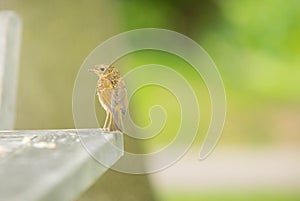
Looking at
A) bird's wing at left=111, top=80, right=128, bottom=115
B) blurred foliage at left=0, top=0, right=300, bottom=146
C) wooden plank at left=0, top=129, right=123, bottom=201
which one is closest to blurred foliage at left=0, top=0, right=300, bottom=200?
blurred foliage at left=0, top=0, right=300, bottom=146

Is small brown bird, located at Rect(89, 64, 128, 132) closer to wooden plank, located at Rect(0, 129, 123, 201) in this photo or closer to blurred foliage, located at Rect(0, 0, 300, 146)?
wooden plank, located at Rect(0, 129, 123, 201)

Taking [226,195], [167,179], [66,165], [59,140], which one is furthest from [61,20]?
[66,165]

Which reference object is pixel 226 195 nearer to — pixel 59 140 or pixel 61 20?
pixel 61 20

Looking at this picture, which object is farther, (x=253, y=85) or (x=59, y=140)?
(x=253, y=85)

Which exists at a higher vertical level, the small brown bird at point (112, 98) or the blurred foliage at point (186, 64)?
the blurred foliage at point (186, 64)

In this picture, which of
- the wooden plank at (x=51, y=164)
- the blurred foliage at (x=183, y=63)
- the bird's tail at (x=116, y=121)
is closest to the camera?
the wooden plank at (x=51, y=164)

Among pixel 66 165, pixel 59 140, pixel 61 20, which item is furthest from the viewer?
pixel 61 20

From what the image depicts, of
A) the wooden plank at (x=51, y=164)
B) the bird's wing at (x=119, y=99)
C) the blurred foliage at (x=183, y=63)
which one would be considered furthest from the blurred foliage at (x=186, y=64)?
the wooden plank at (x=51, y=164)

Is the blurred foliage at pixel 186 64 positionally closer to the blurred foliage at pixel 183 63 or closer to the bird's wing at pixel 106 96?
the blurred foliage at pixel 183 63
